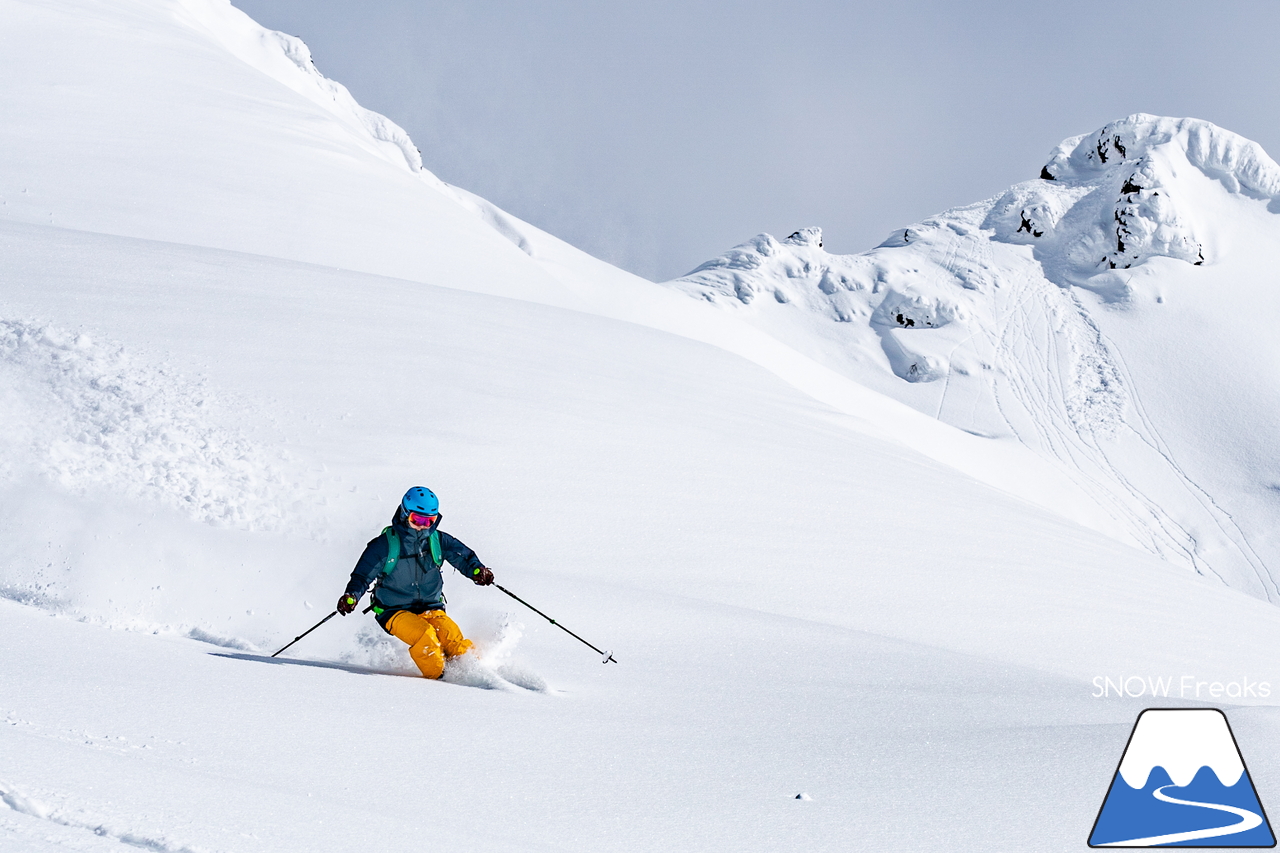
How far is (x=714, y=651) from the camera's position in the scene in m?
6.01

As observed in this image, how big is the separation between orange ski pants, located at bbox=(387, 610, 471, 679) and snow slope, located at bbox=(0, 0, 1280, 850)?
275 millimetres

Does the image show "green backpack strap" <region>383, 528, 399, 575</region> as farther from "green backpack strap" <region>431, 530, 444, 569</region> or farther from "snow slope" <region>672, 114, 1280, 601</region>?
"snow slope" <region>672, 114, 1280, 601</region>

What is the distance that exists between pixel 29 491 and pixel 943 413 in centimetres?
4058

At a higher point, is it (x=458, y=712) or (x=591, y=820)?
(x=591, y=820)

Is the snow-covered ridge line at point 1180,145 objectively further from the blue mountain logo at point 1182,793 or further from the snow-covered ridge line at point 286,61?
the blue mountain logo at point 1182,793

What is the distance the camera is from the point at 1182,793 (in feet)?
11.1

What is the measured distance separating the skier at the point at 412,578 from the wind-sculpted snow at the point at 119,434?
1.54 meters

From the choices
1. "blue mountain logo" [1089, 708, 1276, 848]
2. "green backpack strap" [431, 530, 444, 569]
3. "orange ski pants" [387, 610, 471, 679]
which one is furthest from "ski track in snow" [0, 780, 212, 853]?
"green backpack strap" [431, 530, 444, 569]

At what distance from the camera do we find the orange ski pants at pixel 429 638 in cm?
530

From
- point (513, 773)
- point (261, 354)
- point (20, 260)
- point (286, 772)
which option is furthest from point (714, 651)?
point (20, 260)

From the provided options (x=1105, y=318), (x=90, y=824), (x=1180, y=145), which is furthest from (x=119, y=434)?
(x=1180, y=145)

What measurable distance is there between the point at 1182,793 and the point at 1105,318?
49.5m

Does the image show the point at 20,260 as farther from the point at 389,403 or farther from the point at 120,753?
the point at 120,753

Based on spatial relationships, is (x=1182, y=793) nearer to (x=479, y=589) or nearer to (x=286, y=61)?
(x=479, y=589)
